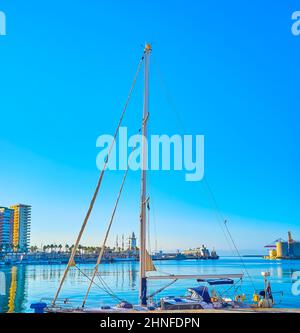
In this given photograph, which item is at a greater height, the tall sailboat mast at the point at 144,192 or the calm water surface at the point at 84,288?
the tall sailboat mast at the point at 144,192

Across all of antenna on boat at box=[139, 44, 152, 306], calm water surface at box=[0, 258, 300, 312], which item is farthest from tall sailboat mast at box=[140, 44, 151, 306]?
calm water surface at box=[0, 258, 300, 312]

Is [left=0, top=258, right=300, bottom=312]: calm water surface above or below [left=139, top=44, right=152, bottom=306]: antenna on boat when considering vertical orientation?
below

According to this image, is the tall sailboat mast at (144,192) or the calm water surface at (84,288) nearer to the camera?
the tall sailboat mast at (144,192)

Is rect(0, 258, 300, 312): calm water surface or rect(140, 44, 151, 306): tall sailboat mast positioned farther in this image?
rect(0, 258, 300, 312): calm water surface

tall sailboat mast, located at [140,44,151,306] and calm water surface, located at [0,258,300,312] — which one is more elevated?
tall sailboat mast, located at [140,44,151,306]

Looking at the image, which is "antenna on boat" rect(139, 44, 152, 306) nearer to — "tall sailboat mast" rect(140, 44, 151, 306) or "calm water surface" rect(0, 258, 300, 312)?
"tall sailboat mast" rect(140, 44, 151, 306)

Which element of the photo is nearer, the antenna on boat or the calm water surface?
the antenna on boat

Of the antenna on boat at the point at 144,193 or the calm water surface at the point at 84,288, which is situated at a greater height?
the antenna on boat at the point at 144,193

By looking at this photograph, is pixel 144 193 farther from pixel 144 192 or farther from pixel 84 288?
pixel 84 288

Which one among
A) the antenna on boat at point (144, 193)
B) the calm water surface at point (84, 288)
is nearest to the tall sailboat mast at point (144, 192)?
the antenna on boat at point (144, 193)

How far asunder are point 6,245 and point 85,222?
315 ft

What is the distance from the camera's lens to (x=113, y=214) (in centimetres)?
1170

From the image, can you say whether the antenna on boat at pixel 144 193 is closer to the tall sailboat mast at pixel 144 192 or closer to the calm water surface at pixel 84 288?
the tall sailboat mast at pixel 144 192
